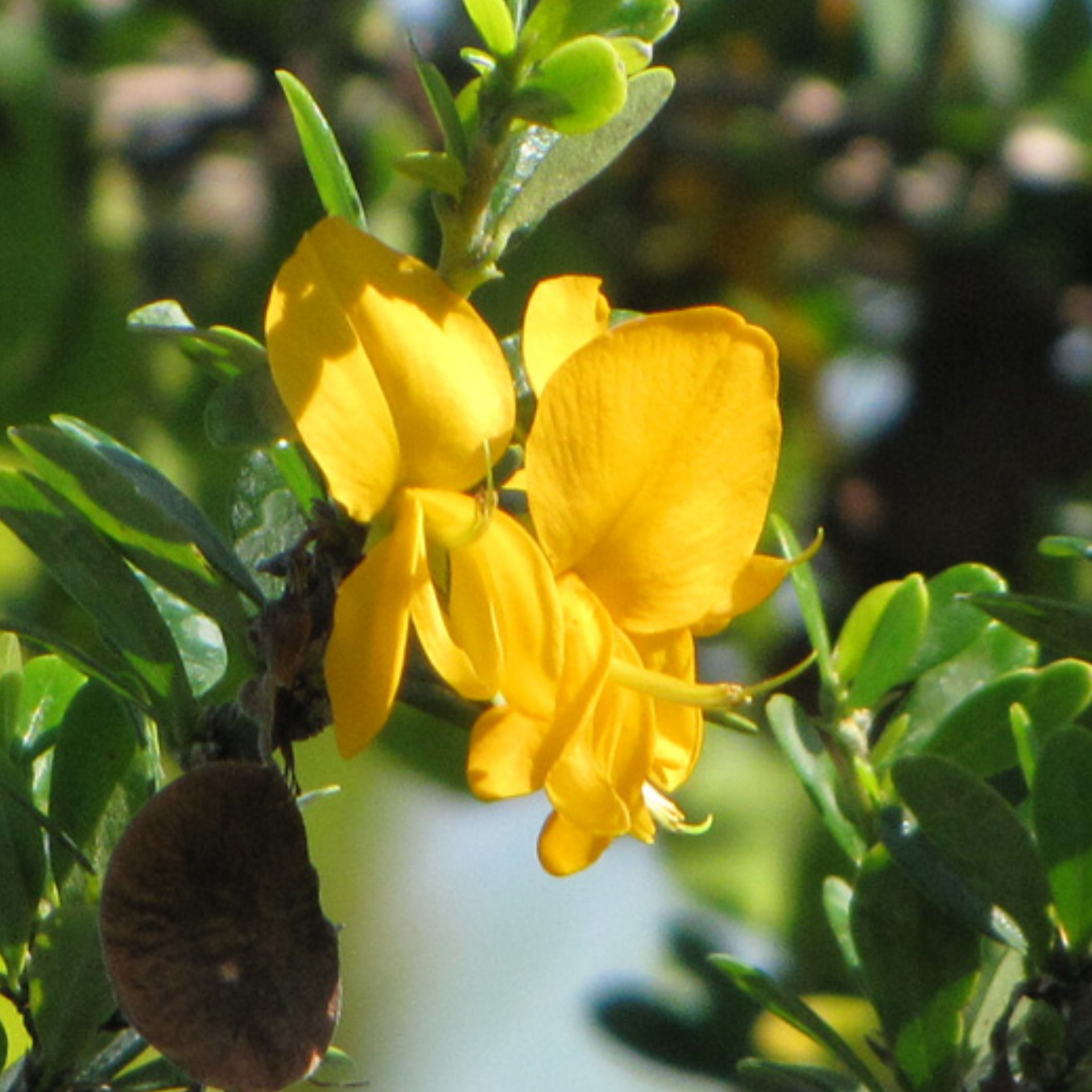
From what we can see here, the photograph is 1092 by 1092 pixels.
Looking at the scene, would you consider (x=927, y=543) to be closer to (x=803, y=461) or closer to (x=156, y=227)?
(x=803, y=461)

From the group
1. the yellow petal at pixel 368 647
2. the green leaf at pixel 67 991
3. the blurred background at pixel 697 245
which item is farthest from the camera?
the blurred background at pixel 697 245

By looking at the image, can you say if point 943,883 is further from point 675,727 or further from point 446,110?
point 446,110

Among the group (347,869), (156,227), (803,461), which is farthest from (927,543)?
(156,227)

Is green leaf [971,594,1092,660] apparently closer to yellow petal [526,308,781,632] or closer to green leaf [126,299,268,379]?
yellow petal [526,308,781,632]

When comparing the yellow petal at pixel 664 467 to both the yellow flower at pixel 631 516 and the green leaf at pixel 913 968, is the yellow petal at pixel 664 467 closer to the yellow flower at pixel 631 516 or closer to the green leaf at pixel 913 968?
the yellow flower at pixel 631 516

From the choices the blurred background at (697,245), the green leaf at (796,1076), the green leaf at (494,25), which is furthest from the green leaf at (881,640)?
the blurred background at (697,245)

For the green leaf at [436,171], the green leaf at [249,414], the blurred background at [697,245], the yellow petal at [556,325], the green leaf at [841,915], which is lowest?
the blurred background at [697,245]

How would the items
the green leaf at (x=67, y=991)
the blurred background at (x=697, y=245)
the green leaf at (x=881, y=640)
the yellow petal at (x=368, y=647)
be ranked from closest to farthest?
the yellow petal at (x=368, y=647)
the green leaf at (x=67, y=991)
the green leaf at (x=881, y=640)
the blurred background at (x=697, y=245)

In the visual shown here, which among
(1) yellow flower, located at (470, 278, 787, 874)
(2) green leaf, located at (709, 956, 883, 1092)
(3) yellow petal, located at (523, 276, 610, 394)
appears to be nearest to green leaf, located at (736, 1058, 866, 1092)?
(2) green leaf, located at (709, 956, 883, 1092)
